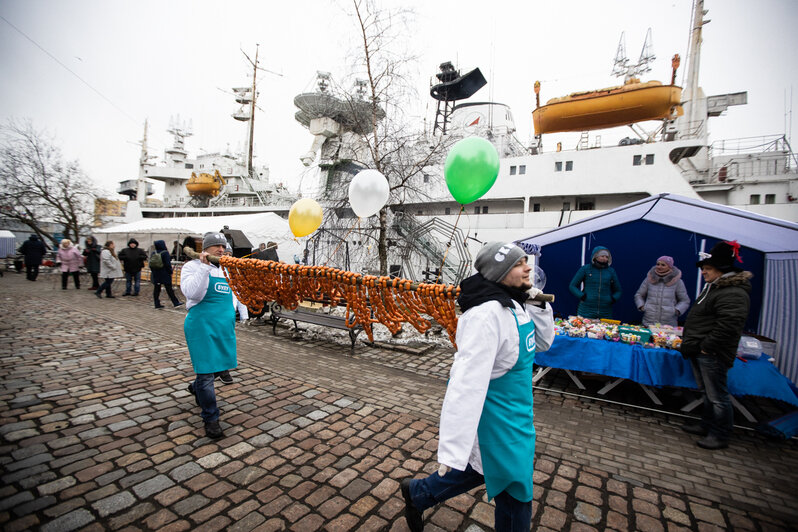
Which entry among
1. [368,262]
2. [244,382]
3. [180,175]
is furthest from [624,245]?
[180,175]

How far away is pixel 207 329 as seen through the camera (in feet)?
10.0

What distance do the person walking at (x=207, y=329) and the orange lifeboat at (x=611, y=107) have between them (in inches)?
626

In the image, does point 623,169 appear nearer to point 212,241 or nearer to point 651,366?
point 651,366

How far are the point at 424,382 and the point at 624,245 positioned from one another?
18.6ft

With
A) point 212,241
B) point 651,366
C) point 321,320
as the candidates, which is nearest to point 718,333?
point 651,366

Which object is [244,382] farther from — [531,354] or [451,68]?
[451,68]

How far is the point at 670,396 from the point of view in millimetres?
4406

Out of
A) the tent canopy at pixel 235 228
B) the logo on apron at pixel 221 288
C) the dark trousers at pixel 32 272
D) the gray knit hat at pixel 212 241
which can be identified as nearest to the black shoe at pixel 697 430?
the logo on apron at pixel 221 288

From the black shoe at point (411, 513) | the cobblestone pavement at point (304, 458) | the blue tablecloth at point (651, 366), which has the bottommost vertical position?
the cobblestone pavement at point (304, 458)

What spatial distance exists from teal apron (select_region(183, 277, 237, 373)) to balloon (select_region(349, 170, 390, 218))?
242 centimetres

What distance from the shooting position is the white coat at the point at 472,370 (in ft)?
4.78

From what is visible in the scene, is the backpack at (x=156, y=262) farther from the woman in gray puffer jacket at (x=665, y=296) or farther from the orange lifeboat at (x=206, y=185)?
the orange lifeboat at (x=206, y=185)

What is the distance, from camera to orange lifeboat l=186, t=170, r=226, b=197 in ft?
85.8

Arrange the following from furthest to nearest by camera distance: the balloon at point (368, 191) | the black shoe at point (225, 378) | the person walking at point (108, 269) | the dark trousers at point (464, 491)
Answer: the person walking at point (108, 269) → the balloon at point (368, 191) → the black shoe at point (225, 378) → the dark trousers at point (464, 491)
